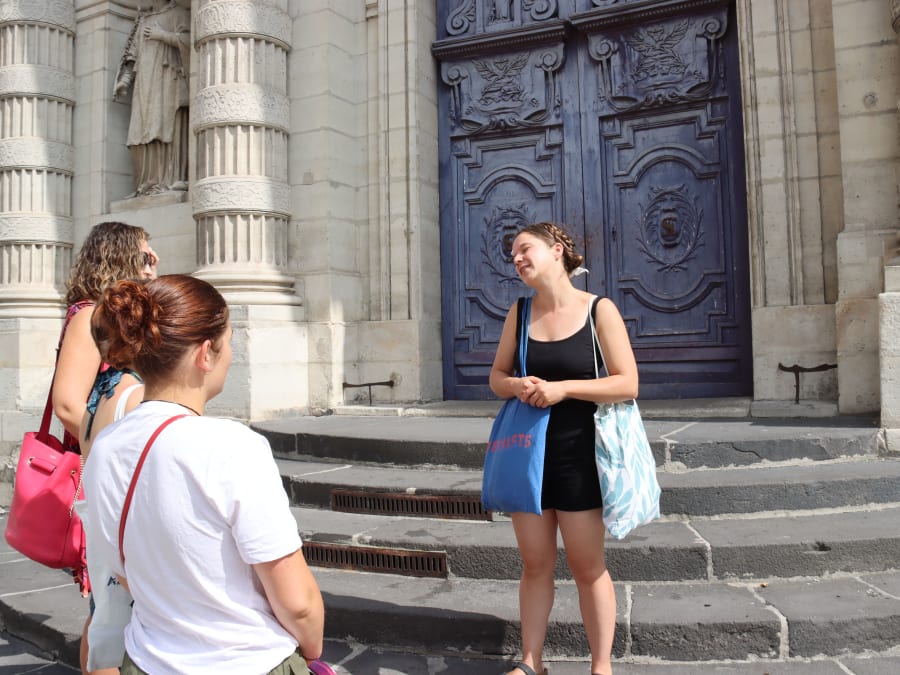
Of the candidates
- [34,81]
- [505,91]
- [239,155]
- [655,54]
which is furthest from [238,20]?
[655,54]

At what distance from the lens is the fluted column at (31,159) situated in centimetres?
834

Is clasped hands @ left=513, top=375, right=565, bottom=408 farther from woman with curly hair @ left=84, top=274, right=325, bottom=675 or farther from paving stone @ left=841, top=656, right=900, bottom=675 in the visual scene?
paving stone @ left=841, top=656, right=900, bottom=675

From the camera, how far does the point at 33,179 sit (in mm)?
8445

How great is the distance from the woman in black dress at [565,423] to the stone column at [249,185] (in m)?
4.45

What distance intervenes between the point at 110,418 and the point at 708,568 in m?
2.62

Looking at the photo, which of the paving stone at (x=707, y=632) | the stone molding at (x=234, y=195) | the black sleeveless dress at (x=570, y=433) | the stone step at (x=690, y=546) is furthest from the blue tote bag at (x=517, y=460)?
the stone molding at (x=234, y=195)

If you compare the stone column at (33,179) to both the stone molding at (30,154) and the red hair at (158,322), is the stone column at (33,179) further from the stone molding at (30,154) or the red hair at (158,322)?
the red hair at (158,322)

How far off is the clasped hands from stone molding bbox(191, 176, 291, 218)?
5.00 meters

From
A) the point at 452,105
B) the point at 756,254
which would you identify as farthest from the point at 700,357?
the point at 452,105

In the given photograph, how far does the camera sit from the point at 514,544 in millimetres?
3699

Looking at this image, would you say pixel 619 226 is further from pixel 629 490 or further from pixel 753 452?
pixel 629 490

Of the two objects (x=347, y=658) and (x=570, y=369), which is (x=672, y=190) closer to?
(x=570, y=369)

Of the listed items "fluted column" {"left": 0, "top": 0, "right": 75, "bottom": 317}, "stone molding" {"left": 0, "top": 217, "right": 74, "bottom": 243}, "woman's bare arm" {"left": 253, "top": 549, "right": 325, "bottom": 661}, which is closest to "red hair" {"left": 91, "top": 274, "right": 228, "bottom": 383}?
"woman's bare arm" {"left": 253, "top": 549, "right": 325, "bottom": 661}

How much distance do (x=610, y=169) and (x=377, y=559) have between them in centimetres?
458
